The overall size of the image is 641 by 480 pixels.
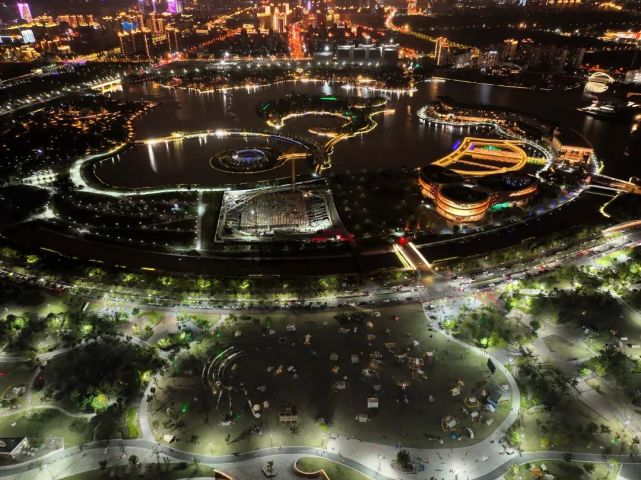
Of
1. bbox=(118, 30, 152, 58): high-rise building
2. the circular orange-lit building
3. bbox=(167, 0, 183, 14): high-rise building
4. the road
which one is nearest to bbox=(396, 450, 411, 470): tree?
the road

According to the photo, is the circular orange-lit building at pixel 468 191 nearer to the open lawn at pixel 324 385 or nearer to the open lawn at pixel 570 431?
the open lawn at pixel 324 385

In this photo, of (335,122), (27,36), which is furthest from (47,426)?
(27,36)

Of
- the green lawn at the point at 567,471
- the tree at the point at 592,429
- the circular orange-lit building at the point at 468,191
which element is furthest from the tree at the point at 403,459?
the circular orange-lit building at the point at 468,191

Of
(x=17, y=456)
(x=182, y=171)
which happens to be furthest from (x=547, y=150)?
(x=17, y=456)

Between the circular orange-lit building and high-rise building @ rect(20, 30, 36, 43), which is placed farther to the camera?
high-rise building @ rect(20, 30, 36, 43)

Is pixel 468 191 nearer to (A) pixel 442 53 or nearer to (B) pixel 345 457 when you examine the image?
(B) pixel 345 457

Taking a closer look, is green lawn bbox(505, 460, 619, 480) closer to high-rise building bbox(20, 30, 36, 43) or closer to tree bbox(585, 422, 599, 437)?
tree bbox(585, 422, 599, 437)

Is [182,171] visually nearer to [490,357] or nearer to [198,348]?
[198,348]
